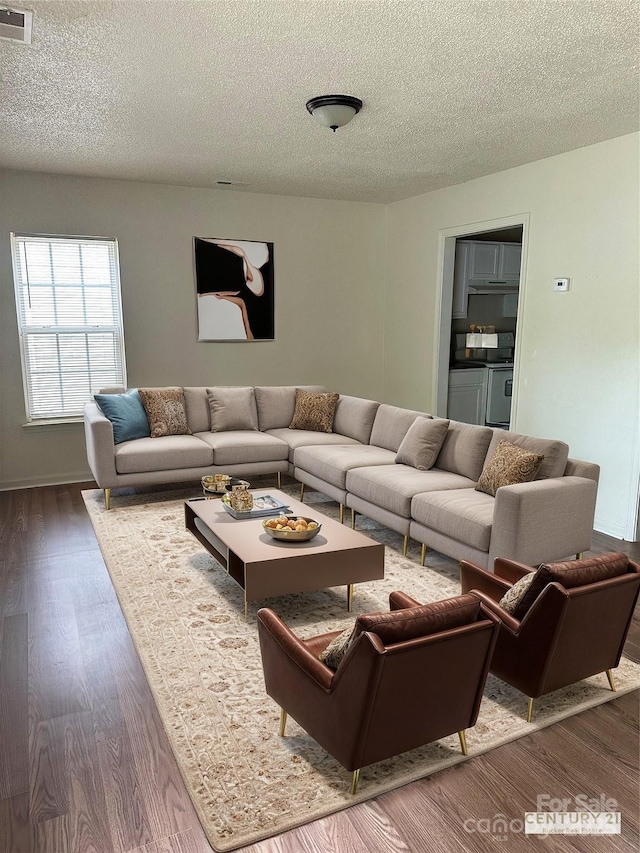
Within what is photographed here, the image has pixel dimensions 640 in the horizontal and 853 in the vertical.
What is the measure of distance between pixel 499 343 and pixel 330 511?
433 cm

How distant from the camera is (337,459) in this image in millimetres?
4930

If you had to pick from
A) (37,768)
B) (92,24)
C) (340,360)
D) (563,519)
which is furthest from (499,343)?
(37,768)

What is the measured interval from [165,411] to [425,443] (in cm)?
239

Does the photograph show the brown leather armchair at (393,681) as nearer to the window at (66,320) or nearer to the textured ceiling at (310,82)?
the textured ceiling at (310,82)

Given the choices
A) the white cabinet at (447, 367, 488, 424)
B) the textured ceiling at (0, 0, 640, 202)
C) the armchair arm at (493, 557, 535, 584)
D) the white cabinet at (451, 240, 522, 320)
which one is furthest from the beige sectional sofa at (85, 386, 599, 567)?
the white cabinet at (451, 240, 522, 320)

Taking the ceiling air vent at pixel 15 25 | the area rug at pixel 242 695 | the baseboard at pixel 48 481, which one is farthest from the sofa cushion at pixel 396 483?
the ceiling air vent at pixel 15 25

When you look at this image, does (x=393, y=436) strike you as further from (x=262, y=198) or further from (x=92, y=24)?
(x=92, y=24)

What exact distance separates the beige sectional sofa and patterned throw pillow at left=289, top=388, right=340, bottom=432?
83 millimetres

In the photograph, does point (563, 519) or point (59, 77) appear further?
point (563, 519)

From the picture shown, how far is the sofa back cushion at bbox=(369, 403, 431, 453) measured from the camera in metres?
5.17

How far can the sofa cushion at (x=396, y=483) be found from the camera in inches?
163

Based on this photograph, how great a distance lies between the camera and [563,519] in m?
3.62

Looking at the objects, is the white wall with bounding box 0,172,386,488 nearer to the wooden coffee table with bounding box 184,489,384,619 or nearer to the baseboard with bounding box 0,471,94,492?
the baseboard with bounding box 0,471,94,492

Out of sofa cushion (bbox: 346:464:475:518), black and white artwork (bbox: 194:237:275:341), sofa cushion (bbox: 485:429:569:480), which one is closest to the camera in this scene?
sofa cushion (bbox: 485:429:569:480)
